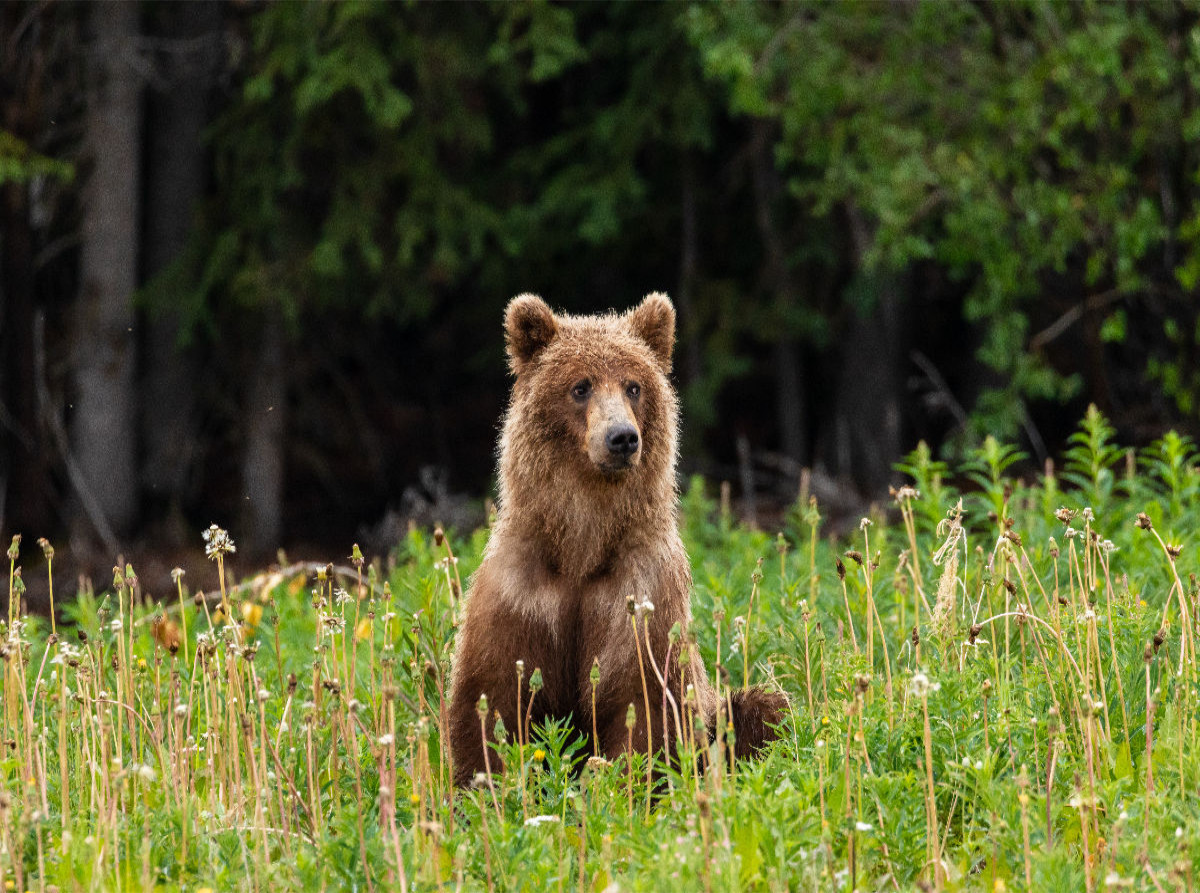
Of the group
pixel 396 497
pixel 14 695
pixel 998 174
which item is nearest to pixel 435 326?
pixel 396 497

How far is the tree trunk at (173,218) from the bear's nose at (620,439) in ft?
33.3

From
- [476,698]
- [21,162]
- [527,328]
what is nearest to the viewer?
[476,698]

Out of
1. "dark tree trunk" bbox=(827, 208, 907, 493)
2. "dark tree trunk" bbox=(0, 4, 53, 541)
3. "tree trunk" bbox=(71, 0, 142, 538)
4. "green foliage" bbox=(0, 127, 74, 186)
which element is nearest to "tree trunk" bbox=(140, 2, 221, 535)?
"tree trunk" bbox=(71, 0, 142, 538)

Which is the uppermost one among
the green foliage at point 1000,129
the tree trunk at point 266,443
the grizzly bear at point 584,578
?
the green foliage at point 1000,129

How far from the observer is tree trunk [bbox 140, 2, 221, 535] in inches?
555

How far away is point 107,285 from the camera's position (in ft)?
44.0

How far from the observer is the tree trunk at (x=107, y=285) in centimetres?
1331

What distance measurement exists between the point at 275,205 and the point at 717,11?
4.21 metres

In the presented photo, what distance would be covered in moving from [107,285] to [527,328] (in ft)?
30.4

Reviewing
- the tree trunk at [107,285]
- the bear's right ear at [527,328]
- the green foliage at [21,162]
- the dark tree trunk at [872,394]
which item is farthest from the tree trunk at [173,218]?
the bear's right ear at [527,328]

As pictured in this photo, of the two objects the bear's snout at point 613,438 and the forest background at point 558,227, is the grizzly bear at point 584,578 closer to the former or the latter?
the bear's snout at point 613,438

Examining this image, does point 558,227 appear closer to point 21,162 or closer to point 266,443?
point 266,443

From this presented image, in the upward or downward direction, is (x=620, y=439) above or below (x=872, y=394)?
above

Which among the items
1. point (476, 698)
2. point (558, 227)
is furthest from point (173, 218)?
point (476, 698)
